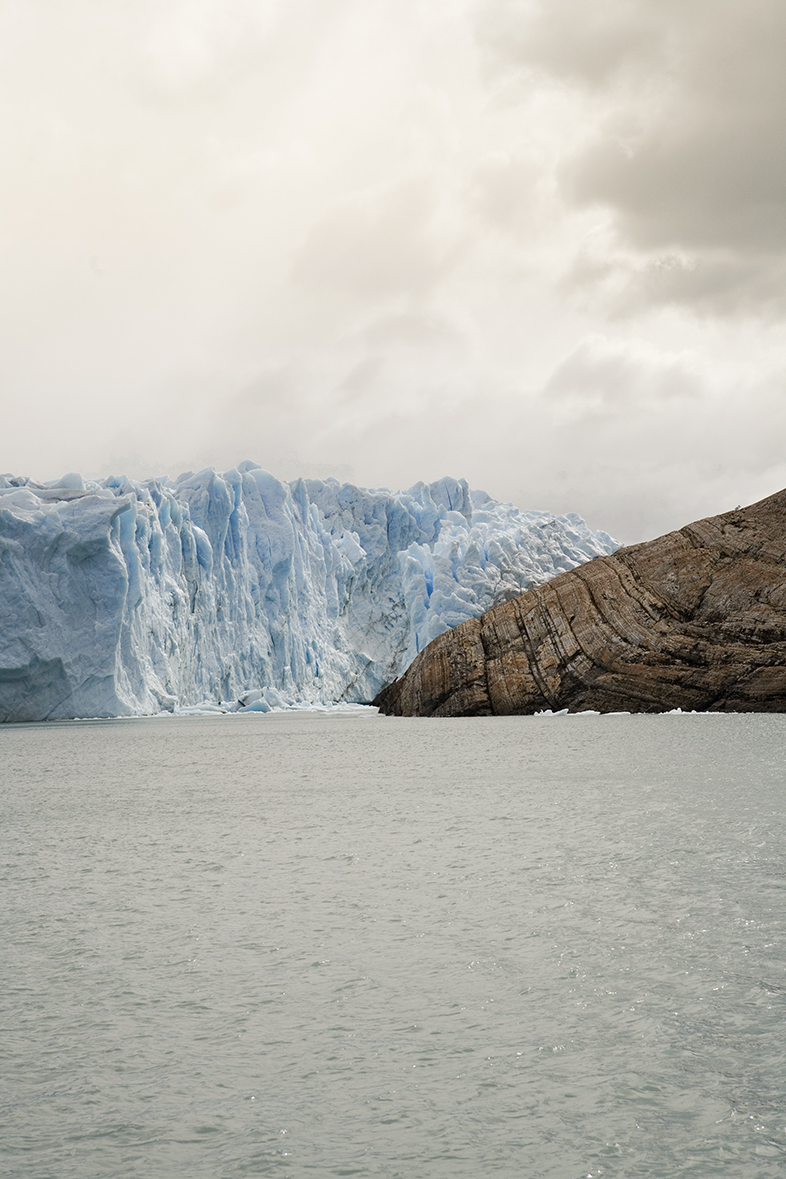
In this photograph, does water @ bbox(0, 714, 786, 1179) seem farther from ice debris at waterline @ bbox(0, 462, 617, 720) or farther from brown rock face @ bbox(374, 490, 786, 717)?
ice debris at waterline @ bbox(0, 462, 617, 720)

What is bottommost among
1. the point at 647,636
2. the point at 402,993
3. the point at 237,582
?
the point at 402,993

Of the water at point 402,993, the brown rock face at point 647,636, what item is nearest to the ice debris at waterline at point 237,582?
the brown rock face at point 647,636

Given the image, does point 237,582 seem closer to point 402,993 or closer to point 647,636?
point 647,636

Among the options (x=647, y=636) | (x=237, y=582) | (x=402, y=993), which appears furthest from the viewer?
(x=237, y=582)

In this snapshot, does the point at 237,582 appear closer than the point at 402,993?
No

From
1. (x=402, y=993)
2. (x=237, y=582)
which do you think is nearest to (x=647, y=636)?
(x=237, y=582)

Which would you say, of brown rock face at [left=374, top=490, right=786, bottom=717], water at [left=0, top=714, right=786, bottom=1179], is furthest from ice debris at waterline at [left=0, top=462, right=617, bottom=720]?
water at [left=0, top=714, right=786, bottom=1179]

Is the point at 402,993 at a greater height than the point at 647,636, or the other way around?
the point at 647,636

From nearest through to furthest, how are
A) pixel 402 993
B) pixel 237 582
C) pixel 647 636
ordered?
pixel 402 993 < pixel 647 636 < pixel 237 582
